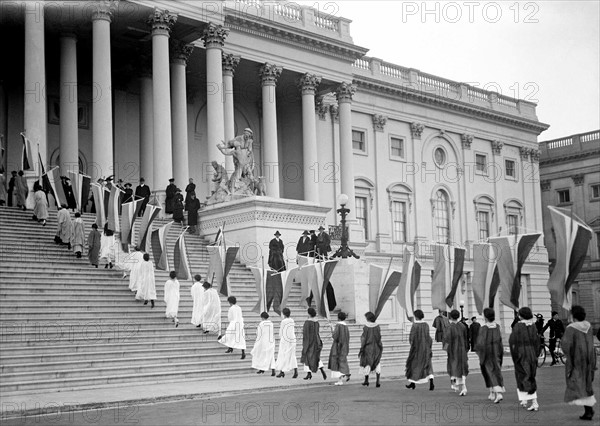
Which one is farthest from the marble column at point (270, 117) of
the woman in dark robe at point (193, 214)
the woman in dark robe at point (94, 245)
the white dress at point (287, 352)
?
the white dress at point (287, 352)

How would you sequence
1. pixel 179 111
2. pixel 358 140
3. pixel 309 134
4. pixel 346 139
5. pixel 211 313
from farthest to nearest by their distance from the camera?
pixel 358 140, pixel 346 139, pixel 309 134, pixel 179 111, pixel 211 313

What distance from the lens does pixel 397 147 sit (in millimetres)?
50969

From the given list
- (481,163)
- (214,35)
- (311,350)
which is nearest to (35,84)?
(214,35)

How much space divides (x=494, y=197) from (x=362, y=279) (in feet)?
109

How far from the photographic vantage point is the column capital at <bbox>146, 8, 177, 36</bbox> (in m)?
33.3

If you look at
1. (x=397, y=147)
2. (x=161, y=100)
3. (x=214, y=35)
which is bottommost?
(x=161, y=100)

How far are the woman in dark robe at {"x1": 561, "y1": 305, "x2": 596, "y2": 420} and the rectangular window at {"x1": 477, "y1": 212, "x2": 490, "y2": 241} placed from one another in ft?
144

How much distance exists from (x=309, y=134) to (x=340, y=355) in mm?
25267

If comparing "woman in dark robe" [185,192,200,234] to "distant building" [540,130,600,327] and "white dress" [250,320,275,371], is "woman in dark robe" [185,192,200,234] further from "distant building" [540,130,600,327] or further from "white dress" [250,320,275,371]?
"distant building" [540,130,600,327]

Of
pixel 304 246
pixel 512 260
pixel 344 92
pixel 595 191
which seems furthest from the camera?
pixel 595 191

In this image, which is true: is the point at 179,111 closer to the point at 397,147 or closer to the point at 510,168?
the point at 397,147

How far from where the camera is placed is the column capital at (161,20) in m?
33.3

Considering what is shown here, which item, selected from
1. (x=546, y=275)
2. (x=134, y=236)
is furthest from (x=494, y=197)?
(x=134, y=236)

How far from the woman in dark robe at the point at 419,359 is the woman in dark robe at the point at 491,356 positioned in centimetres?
215
